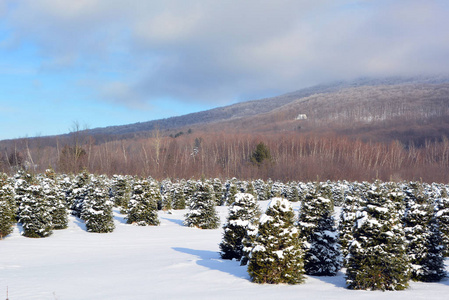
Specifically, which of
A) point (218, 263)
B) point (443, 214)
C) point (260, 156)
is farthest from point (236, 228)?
point (260, 156)

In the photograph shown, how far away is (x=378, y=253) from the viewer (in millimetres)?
9820

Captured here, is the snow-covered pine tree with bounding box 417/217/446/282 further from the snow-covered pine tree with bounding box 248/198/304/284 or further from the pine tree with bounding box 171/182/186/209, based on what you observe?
the pine tree with bounding box 171/182/186/209

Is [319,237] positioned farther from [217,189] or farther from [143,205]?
[217,189]

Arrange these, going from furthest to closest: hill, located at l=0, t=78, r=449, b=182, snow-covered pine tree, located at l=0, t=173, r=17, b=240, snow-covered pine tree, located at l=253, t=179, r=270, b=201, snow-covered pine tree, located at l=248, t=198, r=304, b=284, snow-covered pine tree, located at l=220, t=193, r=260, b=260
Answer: hill, located at l=0, t=78, r=449, b=182
snow-covered pine tree, located at l=253, t=179, r=270, b=201
snow-covered pine tree, located at l=0, t=173, r=17, b=240
snow-covered pine tree, located at l=220, t=193, r=260, b=260
snow-covered pine tree, located at l=248, t=198, r=304, b=284

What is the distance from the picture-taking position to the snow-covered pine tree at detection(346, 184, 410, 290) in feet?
31.8

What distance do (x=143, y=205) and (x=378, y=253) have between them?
19613 millimetres

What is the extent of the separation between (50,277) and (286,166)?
6682cm

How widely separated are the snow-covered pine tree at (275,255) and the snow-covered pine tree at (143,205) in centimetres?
1709

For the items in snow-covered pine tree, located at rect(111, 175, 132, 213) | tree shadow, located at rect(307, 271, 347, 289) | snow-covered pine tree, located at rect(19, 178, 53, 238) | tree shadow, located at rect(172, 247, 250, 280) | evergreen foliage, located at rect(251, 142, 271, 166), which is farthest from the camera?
evergreen foliage, located at rect(251, 142, 271, 166)

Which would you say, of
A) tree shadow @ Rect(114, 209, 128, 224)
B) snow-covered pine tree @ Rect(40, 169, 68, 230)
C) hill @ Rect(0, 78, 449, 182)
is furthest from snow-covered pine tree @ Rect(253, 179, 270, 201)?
snow-covered pine tree @ Rect(40, 169, 68, 230)

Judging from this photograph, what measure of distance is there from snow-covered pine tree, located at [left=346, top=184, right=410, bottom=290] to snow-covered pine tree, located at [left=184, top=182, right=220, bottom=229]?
17007mm

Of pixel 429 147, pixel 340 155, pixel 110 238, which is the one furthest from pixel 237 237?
pixel 429 147

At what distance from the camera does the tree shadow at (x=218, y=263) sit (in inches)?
459

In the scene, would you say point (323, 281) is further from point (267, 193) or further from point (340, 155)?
point (340, 155)
